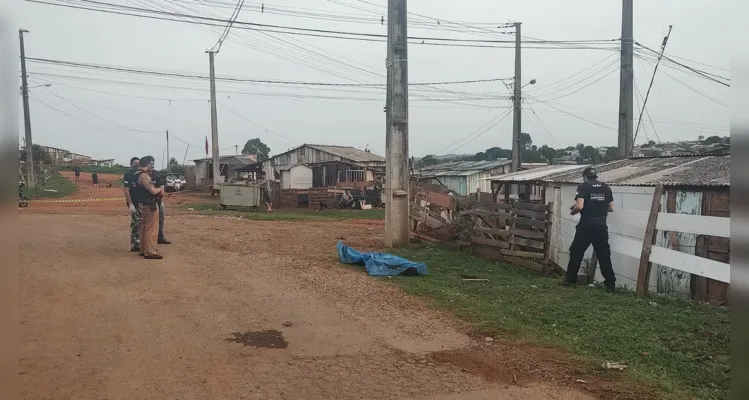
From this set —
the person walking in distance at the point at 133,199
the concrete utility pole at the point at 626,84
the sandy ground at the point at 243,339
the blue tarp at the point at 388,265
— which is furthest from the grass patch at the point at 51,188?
the concrete utility pole at the point at 626,84

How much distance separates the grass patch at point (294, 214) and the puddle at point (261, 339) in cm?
1532

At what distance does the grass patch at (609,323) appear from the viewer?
4.70 metres

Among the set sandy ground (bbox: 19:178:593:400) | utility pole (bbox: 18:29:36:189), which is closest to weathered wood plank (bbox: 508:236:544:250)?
sandy ground (bbox: 19:178:593:400)

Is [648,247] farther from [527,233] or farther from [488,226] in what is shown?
[488,226]

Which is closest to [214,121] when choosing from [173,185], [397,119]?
[173,185]

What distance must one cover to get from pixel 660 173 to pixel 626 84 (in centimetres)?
684

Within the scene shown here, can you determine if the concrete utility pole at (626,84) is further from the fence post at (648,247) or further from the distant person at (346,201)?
the distant person at (346,201)

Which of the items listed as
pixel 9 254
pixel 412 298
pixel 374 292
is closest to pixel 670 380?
pixel 412 298

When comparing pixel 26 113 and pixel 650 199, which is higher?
pixel 26 113

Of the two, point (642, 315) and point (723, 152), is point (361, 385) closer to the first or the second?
point (642, 315)

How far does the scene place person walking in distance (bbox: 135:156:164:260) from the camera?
969cm

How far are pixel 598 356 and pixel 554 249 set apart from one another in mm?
5640

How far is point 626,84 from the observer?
15.1 m

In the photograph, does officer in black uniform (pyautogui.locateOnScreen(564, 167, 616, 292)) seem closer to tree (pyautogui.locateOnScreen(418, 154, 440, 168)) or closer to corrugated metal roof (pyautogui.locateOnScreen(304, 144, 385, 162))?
corrugated metal roof (pyautogui.locateOnScreen(304, 144, 385, 162))
